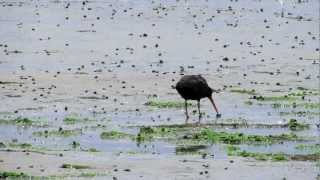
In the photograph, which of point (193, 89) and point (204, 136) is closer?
point (204, 136)

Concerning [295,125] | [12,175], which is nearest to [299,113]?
[295,125]

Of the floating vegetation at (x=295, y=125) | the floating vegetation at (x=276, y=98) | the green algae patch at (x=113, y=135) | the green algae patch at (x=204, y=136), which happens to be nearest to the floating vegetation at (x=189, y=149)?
the green algae patch at (x=204, y=136)

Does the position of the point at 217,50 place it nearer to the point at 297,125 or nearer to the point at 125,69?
the point at 125,69

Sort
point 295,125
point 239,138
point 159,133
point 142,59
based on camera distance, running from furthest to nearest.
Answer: point 142,59
point 295,125
point 159,133
point 239,138

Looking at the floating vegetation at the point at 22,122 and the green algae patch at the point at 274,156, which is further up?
the floating vegetation at the point at 22,122

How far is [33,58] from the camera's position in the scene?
38.8 m

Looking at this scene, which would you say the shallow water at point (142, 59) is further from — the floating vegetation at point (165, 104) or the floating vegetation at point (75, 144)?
the floating vegetation at point (165, 104)

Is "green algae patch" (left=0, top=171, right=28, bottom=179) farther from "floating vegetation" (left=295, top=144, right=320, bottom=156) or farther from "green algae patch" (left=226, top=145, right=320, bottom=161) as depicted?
"floating vegetation" (left=295, top=144, right=320, bottom=156)

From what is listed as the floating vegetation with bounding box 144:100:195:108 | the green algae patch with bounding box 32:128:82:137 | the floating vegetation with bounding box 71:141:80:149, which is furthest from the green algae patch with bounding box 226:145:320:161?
the floating vegetation with bounding box 144:100:195:108

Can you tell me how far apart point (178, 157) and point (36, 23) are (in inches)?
1127

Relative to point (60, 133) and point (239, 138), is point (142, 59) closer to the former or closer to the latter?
point (60, 133)

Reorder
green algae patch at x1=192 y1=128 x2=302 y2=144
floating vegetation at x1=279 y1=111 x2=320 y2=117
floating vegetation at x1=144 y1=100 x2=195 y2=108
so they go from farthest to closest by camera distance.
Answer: floating vegetation at x1=144 y1=100 x2=195 y2=108 < floating vegetation at x1=279 y1=111 x2=320 y2=117 < green algae patch at x1=192 y1=128 x2=302 y2=144

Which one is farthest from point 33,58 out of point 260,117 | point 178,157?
point 178,157

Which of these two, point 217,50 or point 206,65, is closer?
point 206,65
